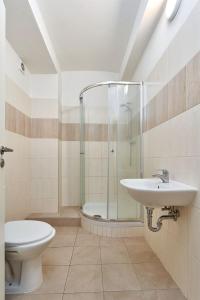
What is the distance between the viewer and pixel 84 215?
271 centimetres

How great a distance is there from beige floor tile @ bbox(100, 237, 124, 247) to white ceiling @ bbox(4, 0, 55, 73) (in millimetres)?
2226

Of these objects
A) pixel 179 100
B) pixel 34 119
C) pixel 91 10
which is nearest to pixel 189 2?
pixel 179 100

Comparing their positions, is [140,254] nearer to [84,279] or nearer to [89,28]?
[84,279]

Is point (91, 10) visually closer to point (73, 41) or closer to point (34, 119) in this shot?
point (73, 41)

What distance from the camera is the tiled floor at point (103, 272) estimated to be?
141cm

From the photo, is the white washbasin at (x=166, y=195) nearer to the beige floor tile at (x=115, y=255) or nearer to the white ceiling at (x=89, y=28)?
the beige floor tile at (x=115, y=255)

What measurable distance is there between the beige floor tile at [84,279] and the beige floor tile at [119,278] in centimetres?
5

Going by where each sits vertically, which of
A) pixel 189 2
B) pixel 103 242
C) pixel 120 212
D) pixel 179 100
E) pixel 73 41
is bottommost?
pixel 103 242

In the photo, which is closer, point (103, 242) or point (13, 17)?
point (13, 17)

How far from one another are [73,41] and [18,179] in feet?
5.85

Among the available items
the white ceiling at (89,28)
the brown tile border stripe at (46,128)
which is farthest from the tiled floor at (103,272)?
the white ceiling at (89,28)

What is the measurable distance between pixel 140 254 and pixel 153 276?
36 centimetres

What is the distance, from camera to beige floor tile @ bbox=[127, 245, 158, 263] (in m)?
1.89

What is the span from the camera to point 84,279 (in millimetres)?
1577
